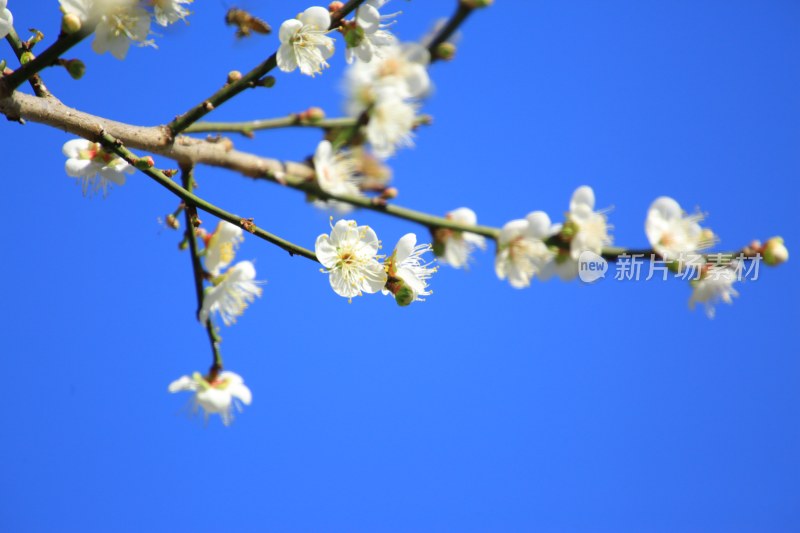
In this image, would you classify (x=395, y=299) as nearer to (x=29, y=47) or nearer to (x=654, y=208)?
(x=654, y=208)

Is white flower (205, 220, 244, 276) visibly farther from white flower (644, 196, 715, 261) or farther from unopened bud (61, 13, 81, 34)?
white flower (644, 196, 715, 261)

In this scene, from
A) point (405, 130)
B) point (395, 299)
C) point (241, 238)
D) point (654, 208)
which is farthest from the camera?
point (241, 238)

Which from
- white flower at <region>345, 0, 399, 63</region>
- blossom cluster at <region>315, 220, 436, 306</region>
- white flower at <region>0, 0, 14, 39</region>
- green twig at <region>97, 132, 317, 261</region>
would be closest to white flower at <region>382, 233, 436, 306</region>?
blossom cluster at <region>315, 220, 436, 306</region>

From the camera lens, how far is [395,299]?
5.70 ft

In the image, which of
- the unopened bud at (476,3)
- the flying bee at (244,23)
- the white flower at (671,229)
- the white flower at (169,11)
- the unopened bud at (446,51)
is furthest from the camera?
the flying bee at (244,23)

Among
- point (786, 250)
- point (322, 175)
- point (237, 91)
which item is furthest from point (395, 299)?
point (786, 250)

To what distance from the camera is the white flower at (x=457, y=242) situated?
157 centimetres

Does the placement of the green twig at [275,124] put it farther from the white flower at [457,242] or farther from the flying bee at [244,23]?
the flying bee at [244,23]

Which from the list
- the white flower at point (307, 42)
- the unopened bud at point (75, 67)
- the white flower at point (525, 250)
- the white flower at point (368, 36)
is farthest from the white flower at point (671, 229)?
the unopened bud at point (75, 67)

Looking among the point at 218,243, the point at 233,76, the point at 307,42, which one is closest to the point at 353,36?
the point at 307,42

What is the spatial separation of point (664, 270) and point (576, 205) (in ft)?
0.81

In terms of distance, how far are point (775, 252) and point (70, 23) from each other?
1582mm

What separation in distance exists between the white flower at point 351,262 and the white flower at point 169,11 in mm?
678

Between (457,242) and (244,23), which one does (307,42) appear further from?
(457,242)
